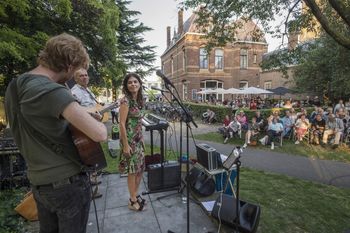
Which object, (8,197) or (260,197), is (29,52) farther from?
(260,197)

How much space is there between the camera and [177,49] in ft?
107

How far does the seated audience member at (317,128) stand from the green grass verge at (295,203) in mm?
4442

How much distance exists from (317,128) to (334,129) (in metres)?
0.56

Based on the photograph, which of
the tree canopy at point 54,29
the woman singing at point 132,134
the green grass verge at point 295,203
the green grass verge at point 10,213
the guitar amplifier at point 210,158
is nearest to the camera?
the green grass verge at point 10,213

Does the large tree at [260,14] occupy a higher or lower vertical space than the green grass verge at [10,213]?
higher

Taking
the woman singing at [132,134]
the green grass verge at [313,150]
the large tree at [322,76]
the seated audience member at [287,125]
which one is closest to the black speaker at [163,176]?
the woman singing at [132,134]

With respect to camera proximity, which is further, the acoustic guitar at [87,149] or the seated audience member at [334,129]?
the seated audience member at [334,129]

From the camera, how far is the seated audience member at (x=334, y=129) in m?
9.02

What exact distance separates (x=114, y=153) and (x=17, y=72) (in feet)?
15.1

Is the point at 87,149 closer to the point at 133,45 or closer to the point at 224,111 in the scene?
the point at 224,111

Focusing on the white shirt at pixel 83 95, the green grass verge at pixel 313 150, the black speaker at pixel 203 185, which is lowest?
the green grass verge at pixel 313 150

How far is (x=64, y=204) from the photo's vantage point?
1.56m

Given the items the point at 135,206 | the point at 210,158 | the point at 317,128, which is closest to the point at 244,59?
the point at 317,128

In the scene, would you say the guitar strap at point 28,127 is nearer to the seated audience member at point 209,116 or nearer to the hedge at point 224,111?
the hedge at point 224,111
